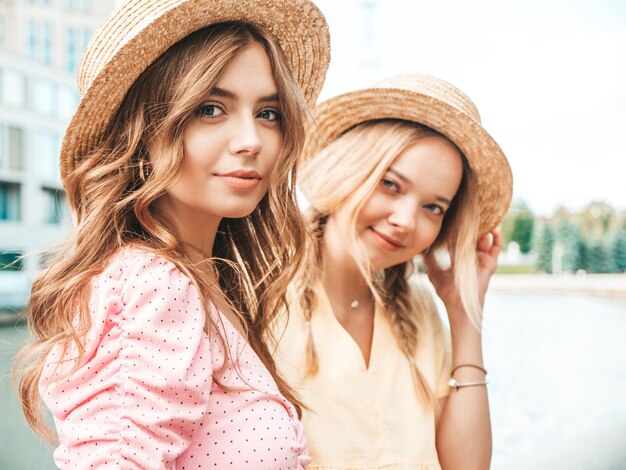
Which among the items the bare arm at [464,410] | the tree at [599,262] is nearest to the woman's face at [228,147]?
the bare arm at [464,410]

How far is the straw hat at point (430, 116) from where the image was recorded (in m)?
1.36

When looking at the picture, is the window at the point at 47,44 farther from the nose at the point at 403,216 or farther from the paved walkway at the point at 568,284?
the nose at the point at 403,216

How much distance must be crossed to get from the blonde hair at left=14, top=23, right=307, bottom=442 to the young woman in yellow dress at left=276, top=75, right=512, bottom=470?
407 mm

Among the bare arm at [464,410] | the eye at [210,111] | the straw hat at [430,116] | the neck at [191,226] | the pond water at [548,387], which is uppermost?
the straw hat at [430,116]

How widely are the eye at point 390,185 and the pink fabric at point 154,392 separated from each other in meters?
0.60

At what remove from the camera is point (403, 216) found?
1288 millimetres

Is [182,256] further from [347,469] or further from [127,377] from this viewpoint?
[347,469]

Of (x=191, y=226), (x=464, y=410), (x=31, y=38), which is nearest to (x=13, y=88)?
(x=31, y=38)

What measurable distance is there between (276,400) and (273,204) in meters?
0.31

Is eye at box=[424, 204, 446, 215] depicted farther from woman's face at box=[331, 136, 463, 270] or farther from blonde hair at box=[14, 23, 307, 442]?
blonde hair at box=[14, 23, 307, 442]

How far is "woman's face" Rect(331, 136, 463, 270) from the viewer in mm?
1308

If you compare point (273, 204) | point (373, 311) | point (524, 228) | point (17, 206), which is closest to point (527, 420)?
point (524, 228)

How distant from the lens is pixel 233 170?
2.74ft

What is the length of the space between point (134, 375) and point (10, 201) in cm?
1535
